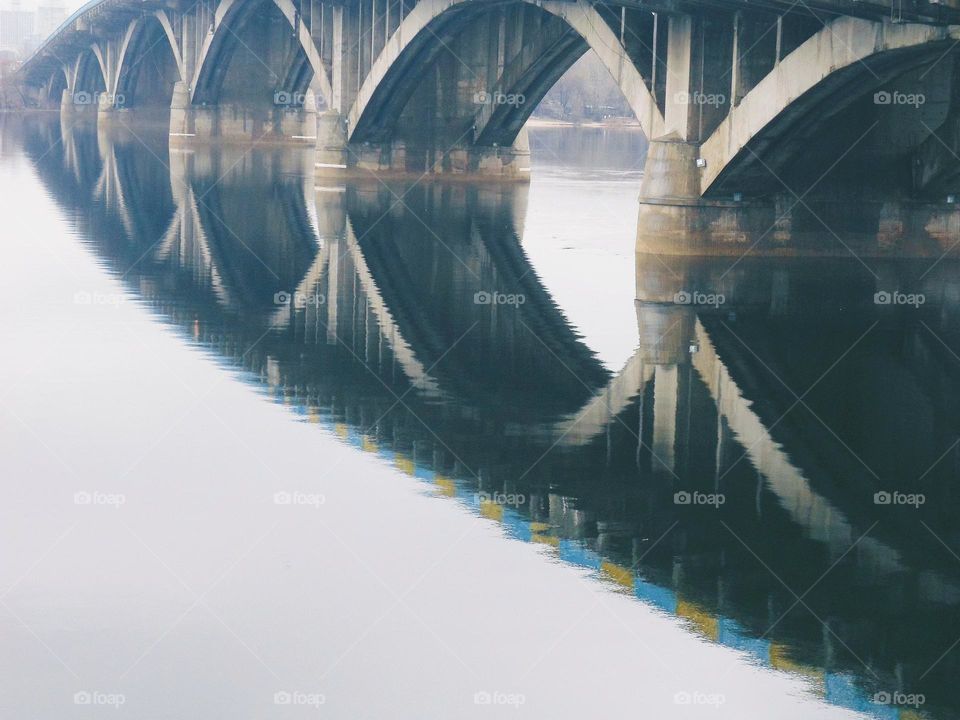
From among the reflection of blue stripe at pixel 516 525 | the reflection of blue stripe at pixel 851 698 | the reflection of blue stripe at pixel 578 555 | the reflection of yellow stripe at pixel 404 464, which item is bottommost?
the reflection of blue stripe at pixel 851 698

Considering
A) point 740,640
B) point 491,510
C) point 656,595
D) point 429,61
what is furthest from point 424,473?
point 429,61

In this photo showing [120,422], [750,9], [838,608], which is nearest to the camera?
[838,608]

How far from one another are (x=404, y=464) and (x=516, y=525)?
2558mm

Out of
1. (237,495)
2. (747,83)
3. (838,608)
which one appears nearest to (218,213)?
(747,83)

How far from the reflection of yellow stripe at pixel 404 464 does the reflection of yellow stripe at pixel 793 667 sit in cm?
589

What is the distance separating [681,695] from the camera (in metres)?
11.6

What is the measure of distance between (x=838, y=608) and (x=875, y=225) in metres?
26.9

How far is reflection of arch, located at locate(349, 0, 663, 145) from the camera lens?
4691 cm

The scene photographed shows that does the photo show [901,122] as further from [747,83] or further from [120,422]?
[120,422]

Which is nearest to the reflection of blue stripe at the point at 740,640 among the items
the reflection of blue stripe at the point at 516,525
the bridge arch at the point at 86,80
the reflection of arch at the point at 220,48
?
the reflection of blue stripe at the point at 516,525

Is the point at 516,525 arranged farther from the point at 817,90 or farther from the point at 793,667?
the point at 817,90

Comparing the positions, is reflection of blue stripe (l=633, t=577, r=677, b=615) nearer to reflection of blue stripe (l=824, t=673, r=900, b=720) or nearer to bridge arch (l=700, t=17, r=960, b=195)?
reflection of blue stripe (l=824, t=673, r=900, b=720)

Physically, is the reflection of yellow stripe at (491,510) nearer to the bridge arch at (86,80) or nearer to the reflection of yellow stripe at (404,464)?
the reflection of yellow stripe at (404,464)

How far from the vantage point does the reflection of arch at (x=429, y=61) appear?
4691 centimetres
